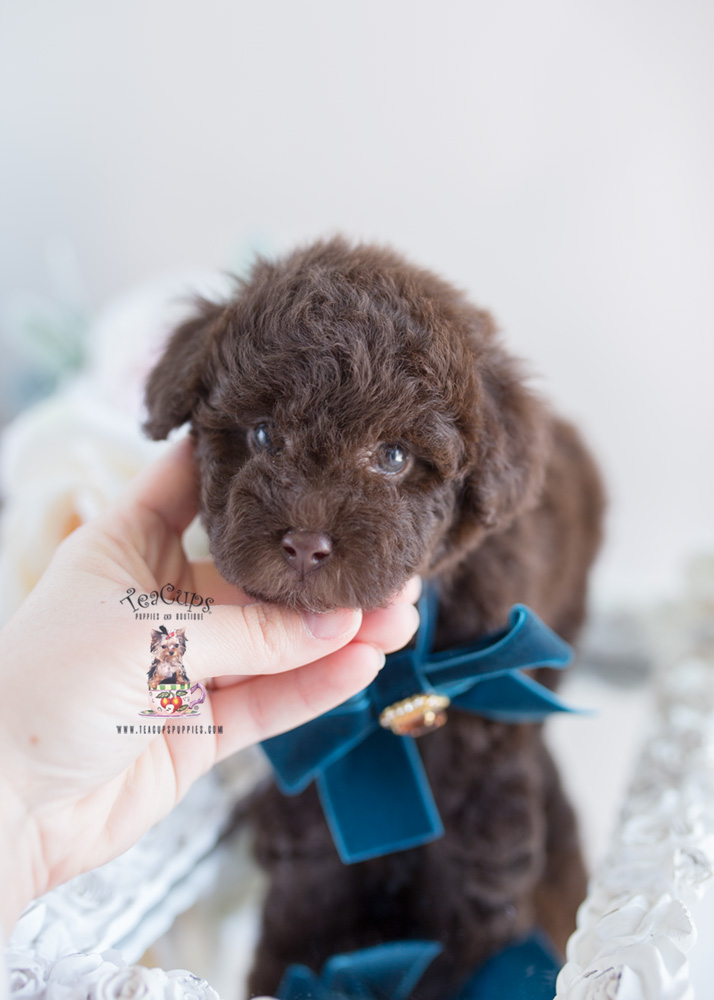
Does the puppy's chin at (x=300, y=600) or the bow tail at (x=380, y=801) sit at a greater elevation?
the puppy's chin at (x=300, y=600)

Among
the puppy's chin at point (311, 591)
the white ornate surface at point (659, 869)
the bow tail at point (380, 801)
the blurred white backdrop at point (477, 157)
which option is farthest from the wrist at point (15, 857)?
the blurred white backdrop at point (477, 157)

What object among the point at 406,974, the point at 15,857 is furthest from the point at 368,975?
the point at 15,857

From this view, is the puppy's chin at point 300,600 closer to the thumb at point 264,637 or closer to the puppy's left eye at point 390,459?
the thumb at point 264,637

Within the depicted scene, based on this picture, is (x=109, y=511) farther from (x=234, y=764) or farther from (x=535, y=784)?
(x=535, y=784)

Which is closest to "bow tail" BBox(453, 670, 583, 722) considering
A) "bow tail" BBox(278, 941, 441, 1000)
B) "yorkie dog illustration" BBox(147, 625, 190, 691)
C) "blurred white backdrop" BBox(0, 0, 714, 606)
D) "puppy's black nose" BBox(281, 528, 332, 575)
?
"bow tail" BBox(278, 941, 441, 1000)

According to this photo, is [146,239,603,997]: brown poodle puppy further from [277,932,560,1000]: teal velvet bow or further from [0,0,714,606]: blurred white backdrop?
[0,0,714,606]: blurred white backdrop
